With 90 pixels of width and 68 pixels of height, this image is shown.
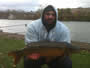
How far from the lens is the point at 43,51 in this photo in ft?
9.89

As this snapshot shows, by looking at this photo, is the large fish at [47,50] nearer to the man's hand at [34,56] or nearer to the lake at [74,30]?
the man's hand at [34,56]

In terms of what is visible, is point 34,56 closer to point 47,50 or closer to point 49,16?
point 47,50

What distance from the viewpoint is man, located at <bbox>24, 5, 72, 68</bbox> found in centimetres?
329

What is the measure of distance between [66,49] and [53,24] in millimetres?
587

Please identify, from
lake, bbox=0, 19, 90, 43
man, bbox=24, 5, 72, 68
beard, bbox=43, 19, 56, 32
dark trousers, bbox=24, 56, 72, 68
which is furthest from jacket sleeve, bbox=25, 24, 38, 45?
lake, bbox=0, 19, 90, 43

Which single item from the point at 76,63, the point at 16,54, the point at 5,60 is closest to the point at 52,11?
the point at 16,54

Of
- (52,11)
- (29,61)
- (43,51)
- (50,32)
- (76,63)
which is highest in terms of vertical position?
(52,11)

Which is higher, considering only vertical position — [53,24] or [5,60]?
[53,24]

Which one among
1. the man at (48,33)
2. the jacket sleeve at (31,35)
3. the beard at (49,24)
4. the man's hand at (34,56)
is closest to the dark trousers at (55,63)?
the man at (48,33)

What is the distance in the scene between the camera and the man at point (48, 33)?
329 centimetres

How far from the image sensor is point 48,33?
3547 millimetres

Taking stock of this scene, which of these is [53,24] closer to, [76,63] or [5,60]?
[76,63]

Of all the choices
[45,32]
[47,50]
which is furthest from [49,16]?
[47,50]

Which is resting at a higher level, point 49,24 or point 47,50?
point 49,24
